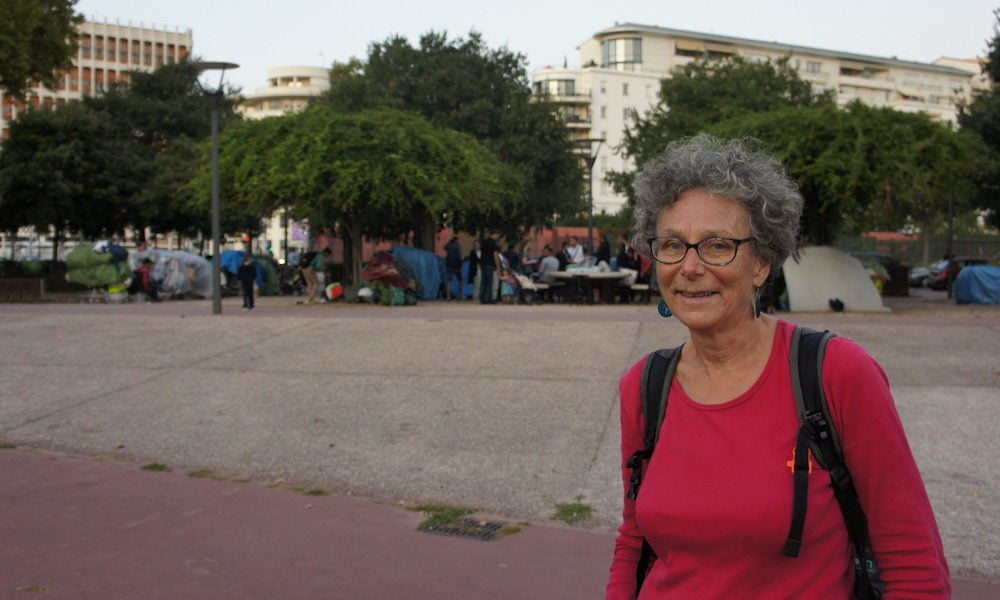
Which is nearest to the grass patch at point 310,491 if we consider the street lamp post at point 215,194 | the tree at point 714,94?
the street lamp post at point 215,194

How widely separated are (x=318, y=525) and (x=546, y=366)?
5170mm

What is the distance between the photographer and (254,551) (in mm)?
5820

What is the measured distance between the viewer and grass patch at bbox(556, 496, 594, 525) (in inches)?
261

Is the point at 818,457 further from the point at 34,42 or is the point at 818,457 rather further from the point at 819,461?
the point at 34,42

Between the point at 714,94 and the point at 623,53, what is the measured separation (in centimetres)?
7510

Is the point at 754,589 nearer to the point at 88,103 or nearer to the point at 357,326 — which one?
the point at 357,326

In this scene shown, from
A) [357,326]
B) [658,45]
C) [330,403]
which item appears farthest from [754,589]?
[658,45]

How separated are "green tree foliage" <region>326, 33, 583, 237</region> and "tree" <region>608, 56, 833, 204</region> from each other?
2921 millimetres

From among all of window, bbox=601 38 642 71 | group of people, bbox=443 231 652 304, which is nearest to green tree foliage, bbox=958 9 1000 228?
group of people, bbox=443 231 652 304

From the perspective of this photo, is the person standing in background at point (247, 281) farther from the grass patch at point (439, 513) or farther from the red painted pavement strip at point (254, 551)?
the grass patch at point (439, 513)

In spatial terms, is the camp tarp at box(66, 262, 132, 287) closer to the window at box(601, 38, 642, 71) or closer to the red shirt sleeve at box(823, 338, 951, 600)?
the red shirt sleeve at box(823, 338, 951, 600)

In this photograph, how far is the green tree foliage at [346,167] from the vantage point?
74.0 feet

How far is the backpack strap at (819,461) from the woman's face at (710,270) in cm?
22

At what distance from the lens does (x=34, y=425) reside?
31.8 feet
